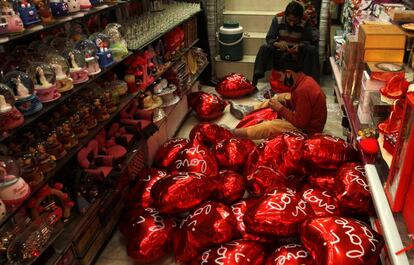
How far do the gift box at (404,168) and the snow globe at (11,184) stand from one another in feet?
4.78

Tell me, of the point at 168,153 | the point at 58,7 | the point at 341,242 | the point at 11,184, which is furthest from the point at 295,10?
the point at 11,184

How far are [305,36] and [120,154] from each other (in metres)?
2.65

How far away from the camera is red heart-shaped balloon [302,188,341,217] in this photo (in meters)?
2.01

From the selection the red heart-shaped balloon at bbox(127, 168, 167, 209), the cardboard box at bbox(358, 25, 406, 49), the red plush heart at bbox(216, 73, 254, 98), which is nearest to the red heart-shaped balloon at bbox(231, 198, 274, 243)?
the red heart-shaped balloon at bbox(127, 168, 167, 209)

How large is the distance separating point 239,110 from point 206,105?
348 mm

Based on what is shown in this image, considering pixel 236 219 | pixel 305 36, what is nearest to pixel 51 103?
pixel 236 219

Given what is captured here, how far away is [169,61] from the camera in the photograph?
357cm

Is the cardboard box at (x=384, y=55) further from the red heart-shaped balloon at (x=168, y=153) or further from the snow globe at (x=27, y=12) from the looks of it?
the snow globe at (x=27, y=12)

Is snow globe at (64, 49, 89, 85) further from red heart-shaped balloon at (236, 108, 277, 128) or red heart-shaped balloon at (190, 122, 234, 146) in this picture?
red heart-shaped balloon at (236, 108, 277, 128)

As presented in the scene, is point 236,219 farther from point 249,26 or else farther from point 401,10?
point 249,26

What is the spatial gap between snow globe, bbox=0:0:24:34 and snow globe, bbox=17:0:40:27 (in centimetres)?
6

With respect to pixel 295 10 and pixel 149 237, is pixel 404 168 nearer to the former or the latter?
pixel 149 237

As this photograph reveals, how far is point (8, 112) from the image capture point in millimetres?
1588

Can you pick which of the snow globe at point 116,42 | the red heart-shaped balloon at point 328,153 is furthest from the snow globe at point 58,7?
the red heart-shaped balloon at point 328,153
